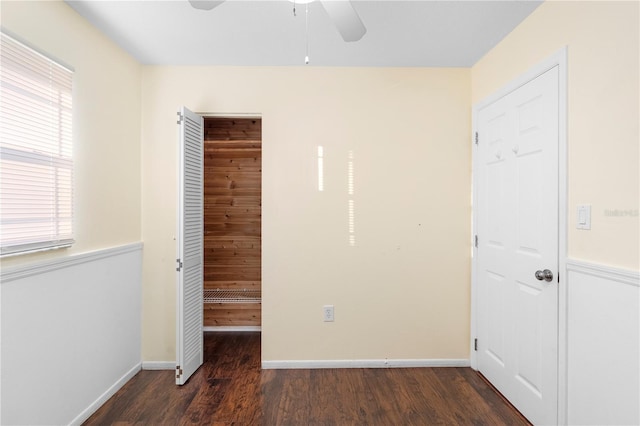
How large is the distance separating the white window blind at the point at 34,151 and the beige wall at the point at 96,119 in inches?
2.7

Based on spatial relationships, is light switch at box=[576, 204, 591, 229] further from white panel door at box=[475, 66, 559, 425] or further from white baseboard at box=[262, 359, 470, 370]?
white baseboard at box=[262, 359, 470, 370]

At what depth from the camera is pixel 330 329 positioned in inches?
109

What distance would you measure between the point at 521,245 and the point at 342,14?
5.72 ft

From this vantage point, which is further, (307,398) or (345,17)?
(307,398)

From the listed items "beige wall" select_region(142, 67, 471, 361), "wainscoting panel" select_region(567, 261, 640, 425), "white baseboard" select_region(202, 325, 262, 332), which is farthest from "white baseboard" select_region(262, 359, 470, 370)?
"wainscoting panel" select_region(567, 261, 640, 425)

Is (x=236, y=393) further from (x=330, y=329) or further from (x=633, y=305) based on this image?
(x=633, y=305)

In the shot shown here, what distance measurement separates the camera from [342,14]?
1.42 m

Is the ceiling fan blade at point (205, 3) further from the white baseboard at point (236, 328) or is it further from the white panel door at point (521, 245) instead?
the white baseboard at point (236, 328)

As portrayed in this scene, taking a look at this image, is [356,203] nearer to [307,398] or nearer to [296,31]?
[296,31]

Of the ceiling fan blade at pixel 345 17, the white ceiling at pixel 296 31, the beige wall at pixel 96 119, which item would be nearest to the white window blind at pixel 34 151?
the beige wall at pixel 96 119

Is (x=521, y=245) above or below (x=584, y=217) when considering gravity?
below

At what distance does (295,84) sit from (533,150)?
71.8 inches

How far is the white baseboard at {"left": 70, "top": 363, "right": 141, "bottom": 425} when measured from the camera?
2.02 m

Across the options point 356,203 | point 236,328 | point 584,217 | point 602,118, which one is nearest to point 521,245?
point 584,217
